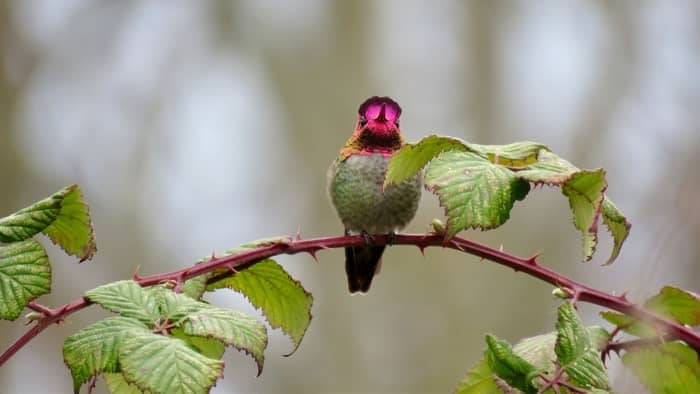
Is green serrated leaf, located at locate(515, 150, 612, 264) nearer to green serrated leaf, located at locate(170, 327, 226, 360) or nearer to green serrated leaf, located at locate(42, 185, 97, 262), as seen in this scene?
green serrated leaf, located at locate(170, 327, 226, 360)

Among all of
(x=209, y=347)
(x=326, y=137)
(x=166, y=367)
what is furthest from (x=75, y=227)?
(x=326, y=137)

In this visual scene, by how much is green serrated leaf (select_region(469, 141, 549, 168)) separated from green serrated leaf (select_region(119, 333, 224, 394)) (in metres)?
0.59

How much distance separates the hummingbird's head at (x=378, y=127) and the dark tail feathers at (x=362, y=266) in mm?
435

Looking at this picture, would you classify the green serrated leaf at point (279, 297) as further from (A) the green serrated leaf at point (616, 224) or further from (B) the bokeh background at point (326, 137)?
(B) the bokeh background at point (326, 137)

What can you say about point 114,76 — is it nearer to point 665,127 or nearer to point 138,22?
point 138,22

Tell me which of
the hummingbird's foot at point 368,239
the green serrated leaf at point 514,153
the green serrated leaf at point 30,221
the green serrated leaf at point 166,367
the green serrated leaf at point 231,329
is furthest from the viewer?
the hummingbird's foot at point 368,239

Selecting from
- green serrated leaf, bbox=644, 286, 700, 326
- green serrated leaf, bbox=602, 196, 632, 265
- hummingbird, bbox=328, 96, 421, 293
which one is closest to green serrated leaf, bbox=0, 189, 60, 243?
green serrated leaf, bbox=602, 196, 632, 265

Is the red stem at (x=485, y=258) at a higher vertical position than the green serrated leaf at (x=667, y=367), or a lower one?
higher

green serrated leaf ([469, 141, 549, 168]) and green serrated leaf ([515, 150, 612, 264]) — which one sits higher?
green serrated leaf ([469, 141, 549, 168])

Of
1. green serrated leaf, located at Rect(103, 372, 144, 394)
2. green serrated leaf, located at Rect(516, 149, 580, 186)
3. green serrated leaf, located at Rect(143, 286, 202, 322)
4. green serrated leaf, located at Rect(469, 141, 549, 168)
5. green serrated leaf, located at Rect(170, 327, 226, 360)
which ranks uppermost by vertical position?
green serrated leaf, located at Rect(469, 141, 549, 168)

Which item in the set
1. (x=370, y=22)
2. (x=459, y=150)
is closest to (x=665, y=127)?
(x=370, y=22)

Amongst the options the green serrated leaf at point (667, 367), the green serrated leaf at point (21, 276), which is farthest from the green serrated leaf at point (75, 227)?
the green serrated leaf at point (667, 367)

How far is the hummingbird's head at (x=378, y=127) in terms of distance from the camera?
301 centimetres

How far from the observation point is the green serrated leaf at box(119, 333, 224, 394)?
58.3 inches
